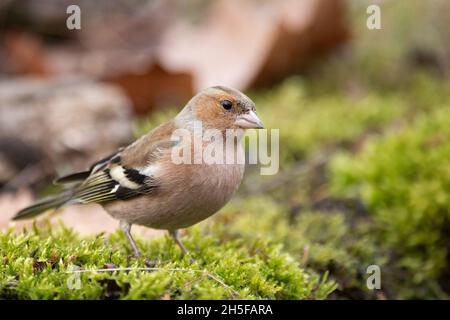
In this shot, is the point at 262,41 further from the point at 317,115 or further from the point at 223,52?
the point at 317,115

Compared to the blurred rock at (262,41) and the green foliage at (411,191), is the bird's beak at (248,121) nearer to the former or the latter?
the green foliage at (411,191)

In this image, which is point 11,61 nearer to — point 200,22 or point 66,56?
point 66,56

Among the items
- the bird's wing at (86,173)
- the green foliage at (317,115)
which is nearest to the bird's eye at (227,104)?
the bird's wing at (86,173)

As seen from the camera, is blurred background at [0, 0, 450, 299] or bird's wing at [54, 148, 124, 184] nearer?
bird's wing at [54, 148, 124, 184]

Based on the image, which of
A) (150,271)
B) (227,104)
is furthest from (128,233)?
(227,104)

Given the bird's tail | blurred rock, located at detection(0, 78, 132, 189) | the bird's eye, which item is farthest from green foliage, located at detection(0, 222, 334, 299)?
blurred rock, located at detection(0, 78, 132, 189)

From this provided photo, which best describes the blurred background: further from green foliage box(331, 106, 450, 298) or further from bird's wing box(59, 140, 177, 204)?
bird's wing box(59, 140, 177, 204)

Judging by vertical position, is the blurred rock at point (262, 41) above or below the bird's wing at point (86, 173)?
above
